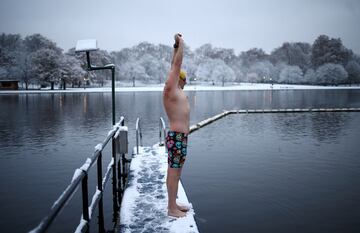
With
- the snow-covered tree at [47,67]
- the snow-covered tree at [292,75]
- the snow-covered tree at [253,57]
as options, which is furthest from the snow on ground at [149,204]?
the snow-covered tree at [253,57]

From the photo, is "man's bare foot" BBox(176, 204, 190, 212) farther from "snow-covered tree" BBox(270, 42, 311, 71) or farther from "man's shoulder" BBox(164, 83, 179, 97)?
Answer: "snow-covered tree" BBox(270, 42, 311, 71)

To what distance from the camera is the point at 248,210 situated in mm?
6027

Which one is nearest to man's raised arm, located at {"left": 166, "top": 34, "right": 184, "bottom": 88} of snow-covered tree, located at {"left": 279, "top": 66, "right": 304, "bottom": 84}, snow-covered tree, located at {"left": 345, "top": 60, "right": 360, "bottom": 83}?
snow-covered tree, located at {"left": 345, "top": 60, "right": 360, "bottom": 83}

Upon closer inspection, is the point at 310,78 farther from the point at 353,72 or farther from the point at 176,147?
the point at 176,147

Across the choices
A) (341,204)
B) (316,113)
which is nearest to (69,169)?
(341,204)

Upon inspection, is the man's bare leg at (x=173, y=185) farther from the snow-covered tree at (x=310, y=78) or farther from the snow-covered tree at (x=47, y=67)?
the snow-covered tree at (x=310, y=78)

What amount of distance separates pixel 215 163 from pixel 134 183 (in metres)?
3.60

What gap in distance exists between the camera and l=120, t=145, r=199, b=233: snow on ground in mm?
4336

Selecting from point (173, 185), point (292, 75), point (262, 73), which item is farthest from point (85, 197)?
point (262, 73)

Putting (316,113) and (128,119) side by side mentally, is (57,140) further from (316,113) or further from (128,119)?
(316,113)

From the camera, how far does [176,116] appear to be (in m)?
4.40

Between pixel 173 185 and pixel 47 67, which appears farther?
pixel 47 67

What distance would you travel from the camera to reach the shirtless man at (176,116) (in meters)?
4.27

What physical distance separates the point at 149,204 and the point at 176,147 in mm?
1259
